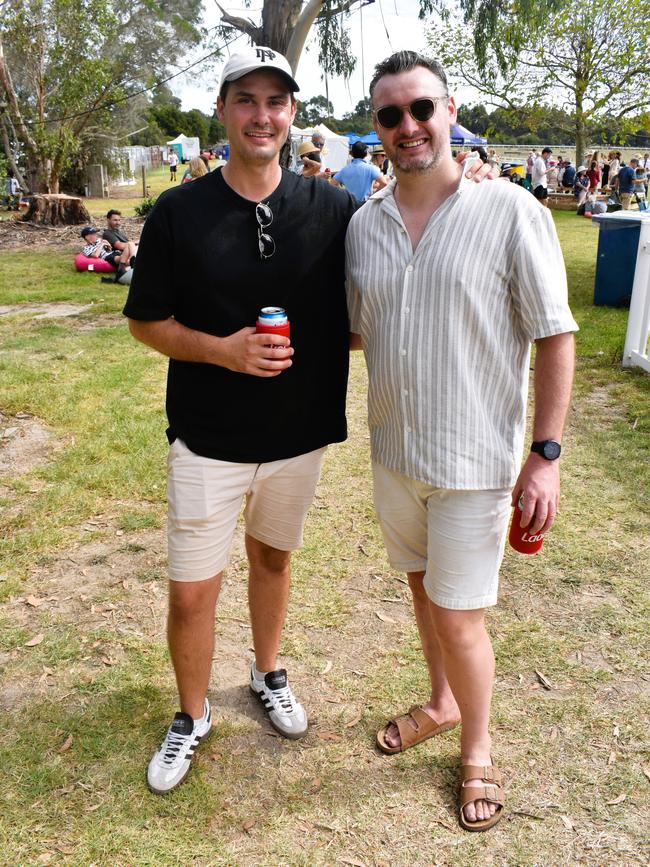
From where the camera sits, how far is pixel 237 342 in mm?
2197

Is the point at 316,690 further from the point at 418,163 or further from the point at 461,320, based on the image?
the point at 418,163

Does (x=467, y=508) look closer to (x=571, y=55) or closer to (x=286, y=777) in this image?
(x=286, y=777)

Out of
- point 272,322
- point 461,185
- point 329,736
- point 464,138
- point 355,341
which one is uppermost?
point 464,138

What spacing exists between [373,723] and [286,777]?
1.36ft

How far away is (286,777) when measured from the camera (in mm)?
2602

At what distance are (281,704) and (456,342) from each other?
1583 mm

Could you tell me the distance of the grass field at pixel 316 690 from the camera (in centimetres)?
235

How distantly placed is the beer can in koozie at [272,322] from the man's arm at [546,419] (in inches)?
28.6

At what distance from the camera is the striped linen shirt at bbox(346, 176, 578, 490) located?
6.72 feet

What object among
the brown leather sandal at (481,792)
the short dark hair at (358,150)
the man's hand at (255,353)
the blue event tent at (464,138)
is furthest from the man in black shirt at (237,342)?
the blue event tent at (464,138)

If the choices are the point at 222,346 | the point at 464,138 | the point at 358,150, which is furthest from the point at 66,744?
the point at 464,138

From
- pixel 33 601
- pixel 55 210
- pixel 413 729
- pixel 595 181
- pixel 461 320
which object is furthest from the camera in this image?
pixel 595 181

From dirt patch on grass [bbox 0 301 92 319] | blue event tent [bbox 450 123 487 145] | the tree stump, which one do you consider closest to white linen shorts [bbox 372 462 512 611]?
dirt patch on grass [bbox 0 301 92 319]

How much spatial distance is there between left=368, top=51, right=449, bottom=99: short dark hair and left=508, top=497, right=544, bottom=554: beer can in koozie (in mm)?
1278
